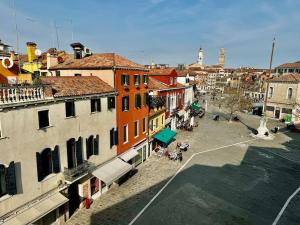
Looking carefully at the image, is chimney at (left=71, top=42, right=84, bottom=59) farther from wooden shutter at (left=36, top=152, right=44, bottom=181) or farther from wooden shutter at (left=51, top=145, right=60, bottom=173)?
wooden shutter at (left=36, top=152, right=44, bottom=181)

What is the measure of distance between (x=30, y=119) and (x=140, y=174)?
1461cm

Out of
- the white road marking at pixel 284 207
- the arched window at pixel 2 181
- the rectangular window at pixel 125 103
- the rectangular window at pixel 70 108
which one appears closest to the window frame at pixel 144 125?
the rectangular window at pixel 125 103

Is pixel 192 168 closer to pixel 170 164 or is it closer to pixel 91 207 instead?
pixel 170 164

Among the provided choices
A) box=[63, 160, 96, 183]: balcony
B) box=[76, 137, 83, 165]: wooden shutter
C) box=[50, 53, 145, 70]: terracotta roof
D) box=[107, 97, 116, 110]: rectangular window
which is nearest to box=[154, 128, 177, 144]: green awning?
box=[50, 53, 145, 70]: terracotta roof

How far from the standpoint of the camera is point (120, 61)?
22.7m

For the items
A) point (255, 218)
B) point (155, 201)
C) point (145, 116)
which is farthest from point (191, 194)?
point (145, 116)

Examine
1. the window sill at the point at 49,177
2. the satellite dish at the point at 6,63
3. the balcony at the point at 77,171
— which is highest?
the satellite dish at the point at 6,63

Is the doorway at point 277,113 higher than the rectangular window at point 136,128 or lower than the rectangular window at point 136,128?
lower

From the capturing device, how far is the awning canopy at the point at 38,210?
1223 centimetres

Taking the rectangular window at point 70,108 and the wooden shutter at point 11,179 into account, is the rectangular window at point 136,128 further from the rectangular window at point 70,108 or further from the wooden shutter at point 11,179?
the wooden shutter at point 11,179

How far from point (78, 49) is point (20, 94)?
47.2 feet

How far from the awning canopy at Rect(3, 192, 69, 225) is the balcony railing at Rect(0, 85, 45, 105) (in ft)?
21.8

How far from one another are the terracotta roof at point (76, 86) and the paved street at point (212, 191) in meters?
9.81

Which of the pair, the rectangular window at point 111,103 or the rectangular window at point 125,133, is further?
the rectangular window at point 125,133
